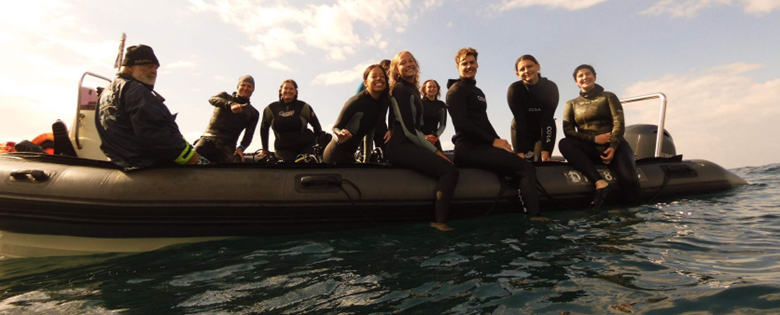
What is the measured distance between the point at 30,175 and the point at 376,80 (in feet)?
10.8

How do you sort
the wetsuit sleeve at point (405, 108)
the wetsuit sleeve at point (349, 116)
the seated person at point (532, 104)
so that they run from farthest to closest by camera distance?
the seated person at point (532, 104)
the wetsuit sleeve at point (349, 116)
the wetsuit sleeve at point (405, 108)

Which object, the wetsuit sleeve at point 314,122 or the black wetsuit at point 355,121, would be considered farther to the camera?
the wetsuit sleeve at point 314,122

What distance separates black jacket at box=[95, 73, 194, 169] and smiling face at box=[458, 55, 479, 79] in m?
Result: 2.89

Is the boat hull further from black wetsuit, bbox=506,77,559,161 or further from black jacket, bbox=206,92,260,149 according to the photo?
black jacket, bbox=206,92,260,149

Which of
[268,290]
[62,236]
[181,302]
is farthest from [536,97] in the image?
[62,236]

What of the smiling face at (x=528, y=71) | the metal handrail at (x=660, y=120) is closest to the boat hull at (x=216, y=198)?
the smiling face at (x=528, y=71)

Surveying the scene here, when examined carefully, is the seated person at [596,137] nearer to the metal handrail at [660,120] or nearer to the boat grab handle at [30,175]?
the metal handrail at [660,120]

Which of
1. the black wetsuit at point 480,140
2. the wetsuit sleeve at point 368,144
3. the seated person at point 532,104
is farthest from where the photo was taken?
the seated person at point 532,104

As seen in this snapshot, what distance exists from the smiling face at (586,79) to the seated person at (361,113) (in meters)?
2.62

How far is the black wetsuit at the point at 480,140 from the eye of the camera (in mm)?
4395

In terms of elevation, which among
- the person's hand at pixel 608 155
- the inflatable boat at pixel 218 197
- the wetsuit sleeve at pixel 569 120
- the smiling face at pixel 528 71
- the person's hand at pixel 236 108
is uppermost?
the smiling face at pixel 528 71

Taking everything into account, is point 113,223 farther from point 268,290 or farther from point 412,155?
point 412,155

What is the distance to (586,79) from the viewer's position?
5297 mm

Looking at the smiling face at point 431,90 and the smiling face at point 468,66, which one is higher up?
the smiling face at point 431,90
